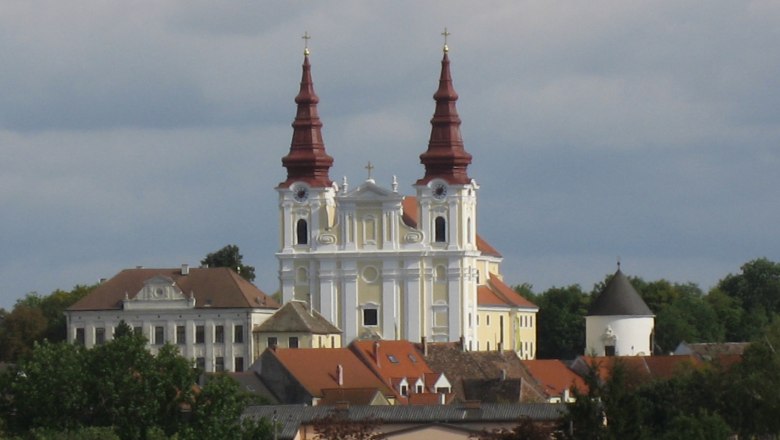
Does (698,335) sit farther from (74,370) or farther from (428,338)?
(74,370)

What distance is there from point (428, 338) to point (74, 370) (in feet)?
166

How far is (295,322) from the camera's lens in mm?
116938

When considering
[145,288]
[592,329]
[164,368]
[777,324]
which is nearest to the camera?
[164,368]

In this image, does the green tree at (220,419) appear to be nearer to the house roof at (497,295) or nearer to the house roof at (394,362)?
the house roof at (394,362)

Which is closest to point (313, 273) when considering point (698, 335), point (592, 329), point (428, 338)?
point (428, 338)

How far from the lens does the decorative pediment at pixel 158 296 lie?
11844 centimetres

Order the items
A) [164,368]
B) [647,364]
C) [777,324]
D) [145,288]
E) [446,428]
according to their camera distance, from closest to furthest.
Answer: [164,368]
[446,428]
[777,324]
[647,364]
[145,288]

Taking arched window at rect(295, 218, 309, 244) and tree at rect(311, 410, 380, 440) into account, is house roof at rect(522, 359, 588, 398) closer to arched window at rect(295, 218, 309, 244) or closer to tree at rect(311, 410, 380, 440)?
arched window at rect(295, 218, 309, 244)

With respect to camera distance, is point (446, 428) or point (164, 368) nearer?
point (164, 368)

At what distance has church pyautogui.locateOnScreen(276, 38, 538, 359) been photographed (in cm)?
12225

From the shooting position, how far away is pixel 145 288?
118688 millimetres

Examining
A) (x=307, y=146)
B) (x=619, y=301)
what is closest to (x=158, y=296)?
(x=307, y=146)

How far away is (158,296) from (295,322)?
5.89 meters

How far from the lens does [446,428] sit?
257 ft
